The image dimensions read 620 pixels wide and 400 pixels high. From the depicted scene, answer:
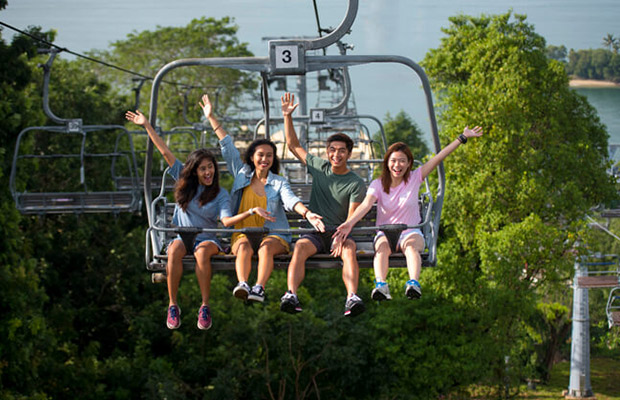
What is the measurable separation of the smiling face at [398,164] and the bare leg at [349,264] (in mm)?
589

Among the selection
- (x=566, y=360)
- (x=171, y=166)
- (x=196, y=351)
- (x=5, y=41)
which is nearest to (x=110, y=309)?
(x=196, y=351)

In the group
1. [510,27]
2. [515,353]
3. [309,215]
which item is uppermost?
[510,27]

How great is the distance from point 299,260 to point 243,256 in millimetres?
367

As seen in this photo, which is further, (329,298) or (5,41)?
(329,298)

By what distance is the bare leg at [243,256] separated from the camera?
19.2 feet

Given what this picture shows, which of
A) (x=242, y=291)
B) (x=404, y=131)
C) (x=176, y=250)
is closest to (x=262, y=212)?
(x=242, y=291)

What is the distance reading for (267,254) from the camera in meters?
5.96

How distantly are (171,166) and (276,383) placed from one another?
15.8m

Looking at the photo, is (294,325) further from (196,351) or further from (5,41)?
(5,41)

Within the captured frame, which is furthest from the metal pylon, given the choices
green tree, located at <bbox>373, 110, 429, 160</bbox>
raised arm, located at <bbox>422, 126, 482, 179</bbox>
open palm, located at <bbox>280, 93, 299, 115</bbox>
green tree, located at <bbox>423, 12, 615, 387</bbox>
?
open palm, located at <bbox>280, 93, 299, 115</bbox>

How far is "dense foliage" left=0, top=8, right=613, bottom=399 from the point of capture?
64.0 feet

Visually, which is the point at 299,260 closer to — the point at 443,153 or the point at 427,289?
the point at 443,153

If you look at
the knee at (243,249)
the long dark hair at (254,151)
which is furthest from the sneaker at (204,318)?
the long dark hair at (254,151)

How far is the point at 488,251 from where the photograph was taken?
62.3ft
